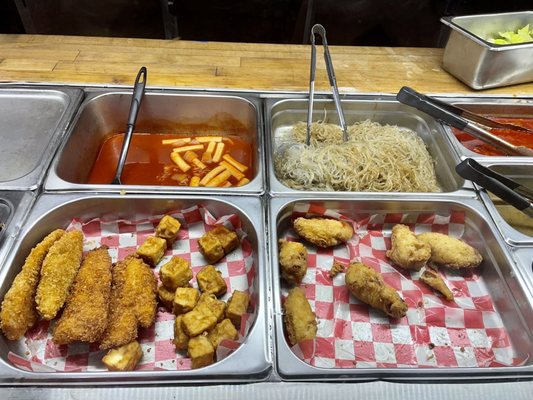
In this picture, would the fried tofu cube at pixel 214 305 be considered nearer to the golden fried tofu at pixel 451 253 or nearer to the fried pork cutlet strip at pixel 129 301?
the fried pork cutlet strip at pixel 129 301

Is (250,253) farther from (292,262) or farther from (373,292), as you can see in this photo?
(373,292)

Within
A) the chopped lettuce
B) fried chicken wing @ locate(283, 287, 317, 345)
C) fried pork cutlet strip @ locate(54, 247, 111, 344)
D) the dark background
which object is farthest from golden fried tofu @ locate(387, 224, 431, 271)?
the dark background

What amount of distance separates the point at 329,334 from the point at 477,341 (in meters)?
0.69

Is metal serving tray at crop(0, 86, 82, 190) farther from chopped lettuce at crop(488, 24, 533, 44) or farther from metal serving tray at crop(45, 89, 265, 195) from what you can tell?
chopped lettuce at crop(488, 24, 533, 44)

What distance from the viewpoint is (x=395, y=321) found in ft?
6.32

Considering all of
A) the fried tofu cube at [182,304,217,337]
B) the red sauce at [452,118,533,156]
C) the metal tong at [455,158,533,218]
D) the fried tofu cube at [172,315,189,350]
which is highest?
the metal tong at [455,158,533,218]

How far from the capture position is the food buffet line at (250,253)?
1.55m

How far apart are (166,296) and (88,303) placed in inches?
13.2

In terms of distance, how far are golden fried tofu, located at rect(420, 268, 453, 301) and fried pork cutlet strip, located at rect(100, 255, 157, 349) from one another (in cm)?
135

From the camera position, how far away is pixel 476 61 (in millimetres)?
3059

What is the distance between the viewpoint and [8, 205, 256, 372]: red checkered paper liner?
1680mm

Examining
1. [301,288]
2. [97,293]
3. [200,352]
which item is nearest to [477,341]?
[301,288]

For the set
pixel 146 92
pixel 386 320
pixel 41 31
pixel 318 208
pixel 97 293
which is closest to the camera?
pixel 97 293

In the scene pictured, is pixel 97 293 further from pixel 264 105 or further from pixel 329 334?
pixel 264 105
